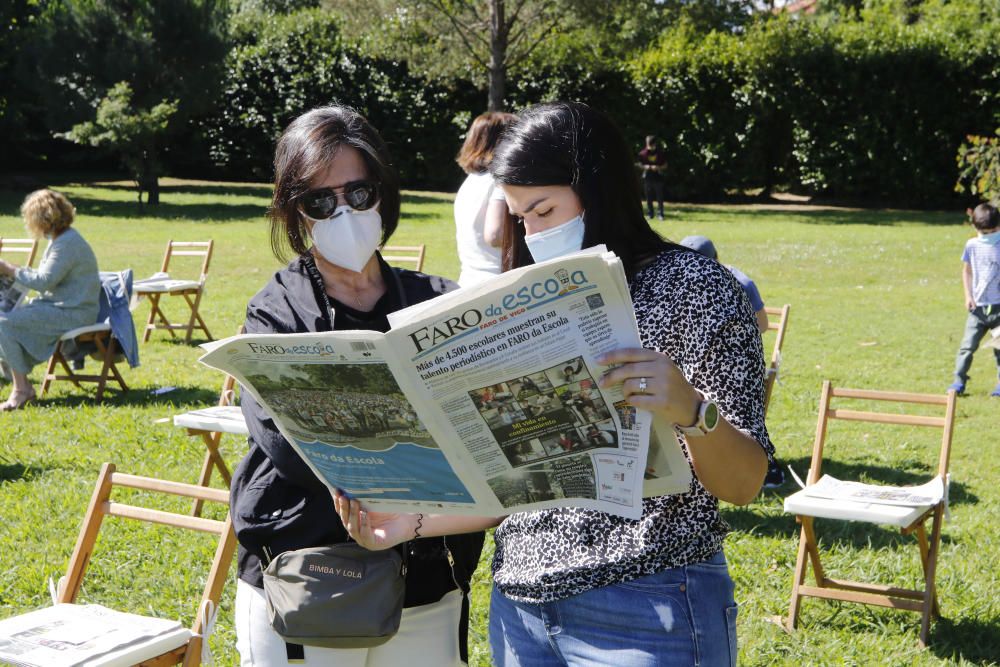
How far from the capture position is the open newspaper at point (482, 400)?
1.49 meters

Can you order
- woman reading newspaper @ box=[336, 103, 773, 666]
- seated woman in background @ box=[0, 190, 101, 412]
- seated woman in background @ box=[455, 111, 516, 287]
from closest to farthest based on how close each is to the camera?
woman reading newspaper @ box=[336, 103, 773, 666] → seated woman in background @ box=[455, 111, 516, 287] → seated woman in background @ box=[0, 190, 101, 412]

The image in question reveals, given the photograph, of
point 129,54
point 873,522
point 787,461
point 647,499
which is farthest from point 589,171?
point 129,54

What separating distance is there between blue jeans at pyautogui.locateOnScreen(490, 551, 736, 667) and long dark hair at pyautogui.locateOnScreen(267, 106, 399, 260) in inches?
40.8

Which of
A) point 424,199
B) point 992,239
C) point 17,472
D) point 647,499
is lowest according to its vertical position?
point 424,199

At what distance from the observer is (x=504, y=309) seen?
1.50 meters

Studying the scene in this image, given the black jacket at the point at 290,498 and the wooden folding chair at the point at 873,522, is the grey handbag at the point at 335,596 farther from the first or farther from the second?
the wooden folding chair at the point at 873,522

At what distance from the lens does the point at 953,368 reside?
9.43 metres

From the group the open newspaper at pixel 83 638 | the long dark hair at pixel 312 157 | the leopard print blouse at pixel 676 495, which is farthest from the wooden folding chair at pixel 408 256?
the leopard print blouse at pixel 676 495

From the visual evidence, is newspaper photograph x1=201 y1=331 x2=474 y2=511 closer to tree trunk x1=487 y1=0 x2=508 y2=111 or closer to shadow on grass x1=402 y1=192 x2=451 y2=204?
tree trunk x1=487 y1=0 x2=508 y2=111

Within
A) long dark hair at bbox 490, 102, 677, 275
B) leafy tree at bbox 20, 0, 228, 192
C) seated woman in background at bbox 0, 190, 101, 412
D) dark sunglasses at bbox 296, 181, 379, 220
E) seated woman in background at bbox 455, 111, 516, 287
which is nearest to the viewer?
long dark hair at bbox 490, 102, 677, 275

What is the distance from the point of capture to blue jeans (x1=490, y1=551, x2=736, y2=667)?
1746 millimetres

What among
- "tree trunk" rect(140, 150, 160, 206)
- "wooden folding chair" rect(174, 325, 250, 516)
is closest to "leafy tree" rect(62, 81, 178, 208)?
"tree trunk" rect(140, 150, 160, 206)

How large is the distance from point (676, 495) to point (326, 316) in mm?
867

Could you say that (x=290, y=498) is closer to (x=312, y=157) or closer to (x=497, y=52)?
(x=312, y=157)
